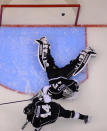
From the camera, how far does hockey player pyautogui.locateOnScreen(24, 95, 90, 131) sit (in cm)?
210

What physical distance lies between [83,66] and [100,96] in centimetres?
23

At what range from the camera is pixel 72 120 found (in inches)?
88.7

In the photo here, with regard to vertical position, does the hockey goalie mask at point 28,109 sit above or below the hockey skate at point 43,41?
below

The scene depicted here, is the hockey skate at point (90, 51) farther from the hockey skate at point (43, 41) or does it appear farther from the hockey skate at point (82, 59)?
the hockey skate at point (43, 41)

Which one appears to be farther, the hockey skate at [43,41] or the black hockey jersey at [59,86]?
the hockey skate at [43,41]

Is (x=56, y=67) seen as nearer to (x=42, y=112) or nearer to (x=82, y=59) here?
(x=82, y=59)

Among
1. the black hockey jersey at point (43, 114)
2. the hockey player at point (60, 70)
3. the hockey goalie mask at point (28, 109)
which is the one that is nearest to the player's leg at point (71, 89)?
the hockey player at point (60, 70)

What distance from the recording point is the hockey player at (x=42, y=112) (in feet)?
6.89

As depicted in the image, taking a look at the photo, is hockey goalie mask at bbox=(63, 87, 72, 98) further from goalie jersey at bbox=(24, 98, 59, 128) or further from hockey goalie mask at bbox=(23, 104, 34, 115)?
hockey goalie mask at bbox=(23, 104, 34, 115)

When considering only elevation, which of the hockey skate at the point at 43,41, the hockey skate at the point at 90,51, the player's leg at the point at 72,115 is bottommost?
the player's leg at the point at 72,115

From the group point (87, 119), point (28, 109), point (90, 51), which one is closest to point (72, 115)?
point (87, 119)

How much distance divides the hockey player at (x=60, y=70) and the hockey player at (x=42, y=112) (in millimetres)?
83

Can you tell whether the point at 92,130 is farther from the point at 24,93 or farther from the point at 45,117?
the point at 24,93

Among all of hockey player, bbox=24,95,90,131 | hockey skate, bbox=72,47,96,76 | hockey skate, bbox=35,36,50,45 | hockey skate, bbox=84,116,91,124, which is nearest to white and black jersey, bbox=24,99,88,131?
hockey player, bbox=24,95,90,131
